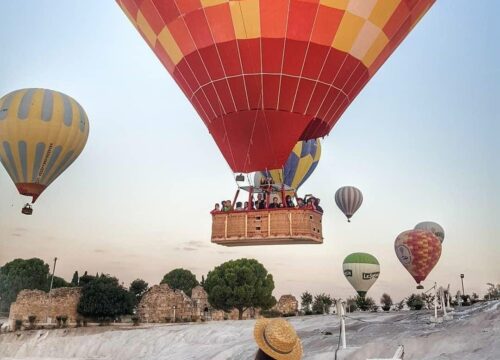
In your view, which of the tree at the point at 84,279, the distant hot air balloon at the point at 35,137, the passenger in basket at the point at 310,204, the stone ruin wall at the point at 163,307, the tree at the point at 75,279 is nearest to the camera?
the passenger in basket at the point at 310,204

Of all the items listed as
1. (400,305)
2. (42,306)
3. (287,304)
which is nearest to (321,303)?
(287,304)

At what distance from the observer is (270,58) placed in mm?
11867

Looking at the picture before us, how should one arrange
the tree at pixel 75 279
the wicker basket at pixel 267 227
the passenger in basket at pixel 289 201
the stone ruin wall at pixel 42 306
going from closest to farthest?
the wicker basket at pixel 267 227
the passenger in basket at pixel 289 201
the stone ruin wall at pixel 42 306
the tree at pixel 75 279

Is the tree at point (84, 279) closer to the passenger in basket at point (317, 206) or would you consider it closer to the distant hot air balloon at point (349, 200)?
the distant hot air balloon at point (349, 200)

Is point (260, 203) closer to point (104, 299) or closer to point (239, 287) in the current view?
point (104, 299)

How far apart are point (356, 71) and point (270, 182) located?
3.78 meters

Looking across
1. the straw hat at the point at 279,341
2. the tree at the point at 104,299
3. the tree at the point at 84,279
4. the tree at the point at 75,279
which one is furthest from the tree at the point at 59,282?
the straw hat at the point at 279,341

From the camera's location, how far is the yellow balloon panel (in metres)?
22.5

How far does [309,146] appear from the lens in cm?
2459

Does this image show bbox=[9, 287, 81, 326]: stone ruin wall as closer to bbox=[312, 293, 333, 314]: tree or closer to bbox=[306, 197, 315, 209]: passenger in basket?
bbox=[312, 293, 333, 314]: tree

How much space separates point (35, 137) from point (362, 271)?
75.6 ft

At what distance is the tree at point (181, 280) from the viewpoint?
70062 millimetres

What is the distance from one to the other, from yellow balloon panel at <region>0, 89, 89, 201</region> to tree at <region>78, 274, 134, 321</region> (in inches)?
796

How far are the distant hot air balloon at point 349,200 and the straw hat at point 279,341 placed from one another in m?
31.4
